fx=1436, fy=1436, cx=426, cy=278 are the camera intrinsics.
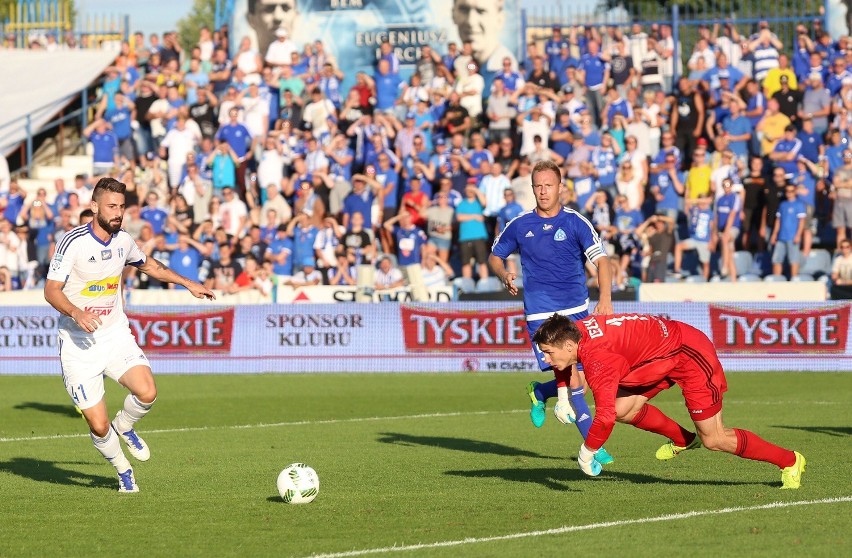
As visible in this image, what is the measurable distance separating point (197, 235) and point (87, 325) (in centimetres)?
1798

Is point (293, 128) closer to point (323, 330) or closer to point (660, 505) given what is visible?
point (323, 330)

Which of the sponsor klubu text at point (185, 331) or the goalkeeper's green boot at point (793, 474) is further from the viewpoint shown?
the sponsor klubu text at point (185, 331)

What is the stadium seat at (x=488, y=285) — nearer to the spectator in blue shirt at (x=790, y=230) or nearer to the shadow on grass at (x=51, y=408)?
the spectator in blue shirt at (x=790, y=230)

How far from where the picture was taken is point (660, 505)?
9.65 meters

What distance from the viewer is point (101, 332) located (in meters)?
10.8

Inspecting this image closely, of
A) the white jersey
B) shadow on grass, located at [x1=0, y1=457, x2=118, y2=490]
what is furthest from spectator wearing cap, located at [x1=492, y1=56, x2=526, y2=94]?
the white jersey

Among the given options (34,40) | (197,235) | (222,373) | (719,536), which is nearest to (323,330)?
(222,373)

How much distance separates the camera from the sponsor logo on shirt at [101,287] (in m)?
10.7

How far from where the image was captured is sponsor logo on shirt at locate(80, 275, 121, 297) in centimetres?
1070

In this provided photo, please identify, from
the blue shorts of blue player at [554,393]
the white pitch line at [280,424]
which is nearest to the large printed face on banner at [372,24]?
the white pitch line at [280,424]

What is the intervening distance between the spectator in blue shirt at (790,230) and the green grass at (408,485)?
21.8 feet

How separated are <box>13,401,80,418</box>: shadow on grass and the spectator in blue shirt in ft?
42.3

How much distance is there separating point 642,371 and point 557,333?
0.94 m

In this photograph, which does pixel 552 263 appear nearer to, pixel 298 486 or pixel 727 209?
pixel 298 486
